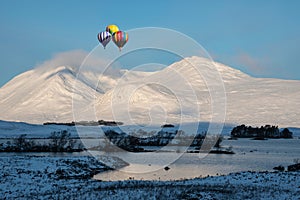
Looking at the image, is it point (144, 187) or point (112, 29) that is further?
point (112, 29)

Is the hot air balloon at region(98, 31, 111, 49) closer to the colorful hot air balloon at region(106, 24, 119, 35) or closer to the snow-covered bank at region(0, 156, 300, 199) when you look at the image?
the colorful hot air balloon at region(106, 24, 119, 35)

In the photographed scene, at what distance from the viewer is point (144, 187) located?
2847 cm

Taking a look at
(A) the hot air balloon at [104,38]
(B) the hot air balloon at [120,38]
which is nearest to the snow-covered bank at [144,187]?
(B) the hot air balloon at [120,38]

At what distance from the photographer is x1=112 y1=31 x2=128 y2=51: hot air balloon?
63.5 meters

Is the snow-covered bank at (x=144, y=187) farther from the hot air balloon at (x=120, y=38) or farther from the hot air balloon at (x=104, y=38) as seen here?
the hot air balloon at (x=104, y=38)

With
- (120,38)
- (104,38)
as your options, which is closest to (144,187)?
(120,38)

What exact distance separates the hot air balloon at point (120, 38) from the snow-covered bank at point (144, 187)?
87.8 feet

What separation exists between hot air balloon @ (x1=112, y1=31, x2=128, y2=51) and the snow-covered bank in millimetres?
26769

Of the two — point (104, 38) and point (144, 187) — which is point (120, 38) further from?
point (144, 187)

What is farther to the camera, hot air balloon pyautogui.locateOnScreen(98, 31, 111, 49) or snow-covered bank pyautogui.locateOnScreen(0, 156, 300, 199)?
hot air balloon pyautogui.locateOnScreen(98, 31, 111, 49)

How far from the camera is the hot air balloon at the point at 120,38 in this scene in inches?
2499

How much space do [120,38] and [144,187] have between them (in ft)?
127

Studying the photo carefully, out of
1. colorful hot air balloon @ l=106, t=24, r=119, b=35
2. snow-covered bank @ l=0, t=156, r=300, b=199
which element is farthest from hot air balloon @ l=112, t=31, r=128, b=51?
snow-covered bank @ l=0, t=156, r=300, b=199

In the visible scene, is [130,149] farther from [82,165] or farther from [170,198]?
[170,198]
